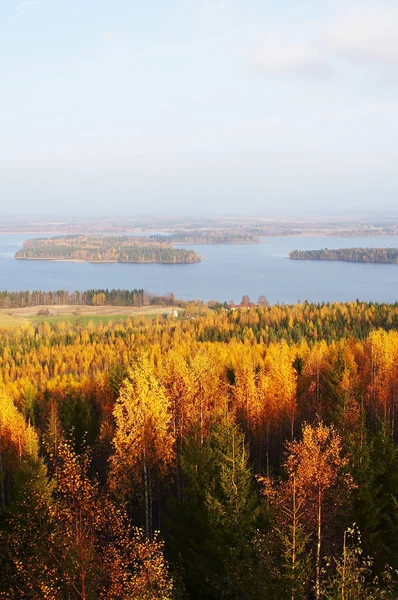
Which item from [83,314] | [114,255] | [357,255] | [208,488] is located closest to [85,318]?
[83,314]

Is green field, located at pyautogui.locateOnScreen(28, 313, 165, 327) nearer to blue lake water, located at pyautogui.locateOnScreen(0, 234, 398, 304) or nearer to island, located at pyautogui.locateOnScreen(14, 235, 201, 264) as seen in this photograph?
blue lake water, located at pyautogui.locateOnScreen(0, 234, 398, 304)

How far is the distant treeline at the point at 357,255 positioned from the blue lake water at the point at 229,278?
19.9 ft

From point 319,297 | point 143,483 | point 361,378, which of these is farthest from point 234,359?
point 319,297

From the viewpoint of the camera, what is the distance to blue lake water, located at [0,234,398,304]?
339ft

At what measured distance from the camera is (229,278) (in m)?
130

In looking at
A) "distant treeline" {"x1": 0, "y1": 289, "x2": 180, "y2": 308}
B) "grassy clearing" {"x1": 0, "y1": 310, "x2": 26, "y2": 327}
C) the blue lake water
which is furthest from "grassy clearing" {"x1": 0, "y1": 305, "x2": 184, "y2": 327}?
the blue lake water

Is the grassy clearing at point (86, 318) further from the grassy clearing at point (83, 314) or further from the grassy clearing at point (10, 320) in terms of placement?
the grassy clearing at point (10, 320)

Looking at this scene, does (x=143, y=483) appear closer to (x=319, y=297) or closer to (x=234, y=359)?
(x=234, y=359)

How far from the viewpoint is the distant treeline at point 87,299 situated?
294 ft

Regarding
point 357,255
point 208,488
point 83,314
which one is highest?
point 357,255

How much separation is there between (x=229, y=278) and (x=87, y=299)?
1760 inches

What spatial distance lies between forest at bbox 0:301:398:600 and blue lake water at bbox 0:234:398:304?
227 ft

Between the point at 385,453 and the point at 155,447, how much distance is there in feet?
19.9

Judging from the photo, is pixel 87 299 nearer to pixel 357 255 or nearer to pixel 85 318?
pixel 85 318
